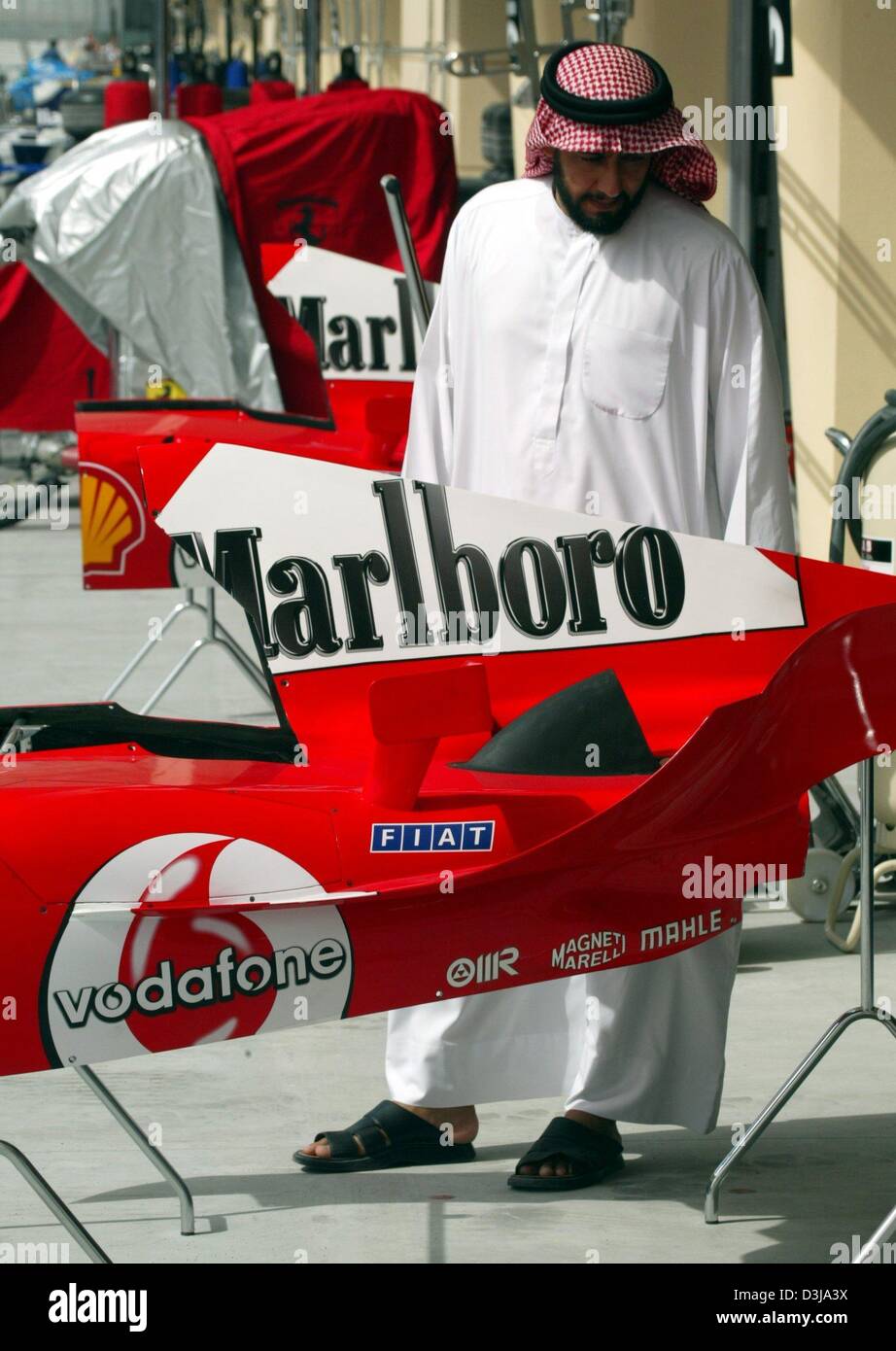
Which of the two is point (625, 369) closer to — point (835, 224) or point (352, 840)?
point (352, 840)

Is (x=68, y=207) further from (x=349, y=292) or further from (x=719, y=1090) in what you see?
(x=719, y=1090)

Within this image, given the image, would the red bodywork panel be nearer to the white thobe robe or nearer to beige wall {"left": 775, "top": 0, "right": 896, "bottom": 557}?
the white thobe robe

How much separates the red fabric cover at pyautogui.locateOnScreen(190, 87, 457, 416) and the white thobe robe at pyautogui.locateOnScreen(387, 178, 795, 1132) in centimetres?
652

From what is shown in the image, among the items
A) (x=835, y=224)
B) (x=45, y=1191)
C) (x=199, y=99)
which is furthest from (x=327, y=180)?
(x=199, y=99)

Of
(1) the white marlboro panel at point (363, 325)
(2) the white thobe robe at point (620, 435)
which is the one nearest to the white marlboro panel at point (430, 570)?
(2) the white thobe robe at point (620, 435)

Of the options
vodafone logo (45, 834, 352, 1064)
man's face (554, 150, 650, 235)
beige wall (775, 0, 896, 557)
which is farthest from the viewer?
beige wall (775, 0, 896, 557)

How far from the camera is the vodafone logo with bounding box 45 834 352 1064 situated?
2.47m

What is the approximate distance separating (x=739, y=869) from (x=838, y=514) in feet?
7.07

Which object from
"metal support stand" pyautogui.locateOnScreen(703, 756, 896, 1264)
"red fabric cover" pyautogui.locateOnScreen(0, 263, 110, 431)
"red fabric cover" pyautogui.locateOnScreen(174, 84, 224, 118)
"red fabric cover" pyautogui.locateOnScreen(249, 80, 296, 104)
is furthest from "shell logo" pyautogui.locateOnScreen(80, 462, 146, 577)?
"red fabric cover" pyautogui.locateOnScreen(174, 84, 224, 118)

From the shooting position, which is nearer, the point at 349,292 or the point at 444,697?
the point at 444,697

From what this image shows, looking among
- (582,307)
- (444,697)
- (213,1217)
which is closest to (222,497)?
(444,697)

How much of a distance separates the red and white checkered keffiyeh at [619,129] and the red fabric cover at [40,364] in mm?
8070

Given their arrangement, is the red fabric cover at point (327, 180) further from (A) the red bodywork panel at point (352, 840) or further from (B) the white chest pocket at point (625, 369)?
(A) the red bodywork panel at point (352, 840)
